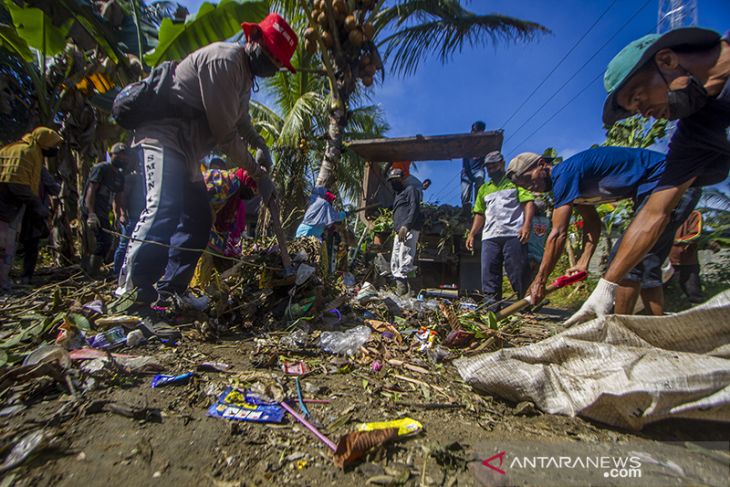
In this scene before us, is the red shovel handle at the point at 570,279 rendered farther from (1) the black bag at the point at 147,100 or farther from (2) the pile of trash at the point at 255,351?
(1) the black bag at the point at 147,100

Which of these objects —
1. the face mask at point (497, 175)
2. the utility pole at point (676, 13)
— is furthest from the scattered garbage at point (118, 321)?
the utility pole at point (676, 13)

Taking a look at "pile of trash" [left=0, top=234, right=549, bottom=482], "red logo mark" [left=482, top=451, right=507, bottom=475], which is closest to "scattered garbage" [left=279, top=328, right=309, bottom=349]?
"pile of trash" [left=0, top=234, right=549, bottom=482]

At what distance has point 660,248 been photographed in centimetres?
209

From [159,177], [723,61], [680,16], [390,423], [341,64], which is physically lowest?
[390,423]

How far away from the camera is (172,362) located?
61.0 inches

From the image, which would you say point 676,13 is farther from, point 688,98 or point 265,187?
point 265,187

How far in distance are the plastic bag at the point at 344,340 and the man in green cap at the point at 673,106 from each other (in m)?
1.34

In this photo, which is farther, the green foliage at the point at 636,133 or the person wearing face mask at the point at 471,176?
the person wearing face mask at the point at 471,176

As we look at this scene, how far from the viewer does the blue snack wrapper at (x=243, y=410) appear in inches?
43.9

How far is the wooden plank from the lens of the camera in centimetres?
501

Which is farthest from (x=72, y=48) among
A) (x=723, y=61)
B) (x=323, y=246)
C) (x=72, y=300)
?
(x=723, y=61)

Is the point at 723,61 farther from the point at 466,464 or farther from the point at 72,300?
the point at 72,300

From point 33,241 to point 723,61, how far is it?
19.5 feet

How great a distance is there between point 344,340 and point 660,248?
90.5 inches
